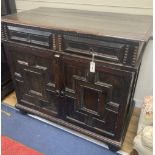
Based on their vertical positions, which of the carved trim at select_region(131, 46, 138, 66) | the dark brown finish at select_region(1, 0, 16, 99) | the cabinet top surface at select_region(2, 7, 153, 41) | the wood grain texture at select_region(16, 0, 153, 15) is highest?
the wood grain texture at select_region(16, 0, 153, 15)

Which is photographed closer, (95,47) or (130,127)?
(95,47)

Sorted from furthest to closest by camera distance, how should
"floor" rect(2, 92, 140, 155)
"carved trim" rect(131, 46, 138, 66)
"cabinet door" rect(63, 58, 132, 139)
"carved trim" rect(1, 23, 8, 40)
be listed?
"floor" rect(2, 92, 140, 155) → "carved trim" rect(1, 23, 8, 40) → "cabinet door" rect(63, 58, 132, 139) → "carved trim" rect(131, 46, 138, 66)

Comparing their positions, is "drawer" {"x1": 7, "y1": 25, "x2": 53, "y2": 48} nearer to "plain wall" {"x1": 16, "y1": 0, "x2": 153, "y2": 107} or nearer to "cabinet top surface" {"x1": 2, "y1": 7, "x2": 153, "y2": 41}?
"cabinet top surface" {"x1": 2, "y1": 7, "x2": 153, "y2": 41}

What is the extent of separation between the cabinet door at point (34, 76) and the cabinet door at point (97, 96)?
0.13 meters

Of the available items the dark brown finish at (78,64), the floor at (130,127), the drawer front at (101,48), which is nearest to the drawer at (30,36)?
the dark brown finish at (78,64)

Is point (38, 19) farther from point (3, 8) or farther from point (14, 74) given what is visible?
point (3, 8)

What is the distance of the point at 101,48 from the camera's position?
3.49 feet

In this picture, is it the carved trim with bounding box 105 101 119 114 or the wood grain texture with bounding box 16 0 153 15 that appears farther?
the wood grain texture with bounding box 16 0 153 15

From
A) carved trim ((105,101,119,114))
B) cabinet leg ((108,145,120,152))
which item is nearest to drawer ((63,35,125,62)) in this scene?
carved trim ((105,101,119,114))

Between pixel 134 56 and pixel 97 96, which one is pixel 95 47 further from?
pixel 97 96

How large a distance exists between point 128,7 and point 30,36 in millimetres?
762

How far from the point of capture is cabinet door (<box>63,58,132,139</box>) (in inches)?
44.4

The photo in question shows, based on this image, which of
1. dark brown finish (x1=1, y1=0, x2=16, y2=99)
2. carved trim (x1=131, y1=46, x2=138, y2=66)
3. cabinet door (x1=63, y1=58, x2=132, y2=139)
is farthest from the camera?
dark brown finish (x1=1, y1=0, x2=16, y2=99)

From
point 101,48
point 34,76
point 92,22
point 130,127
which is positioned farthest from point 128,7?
point 130,127
